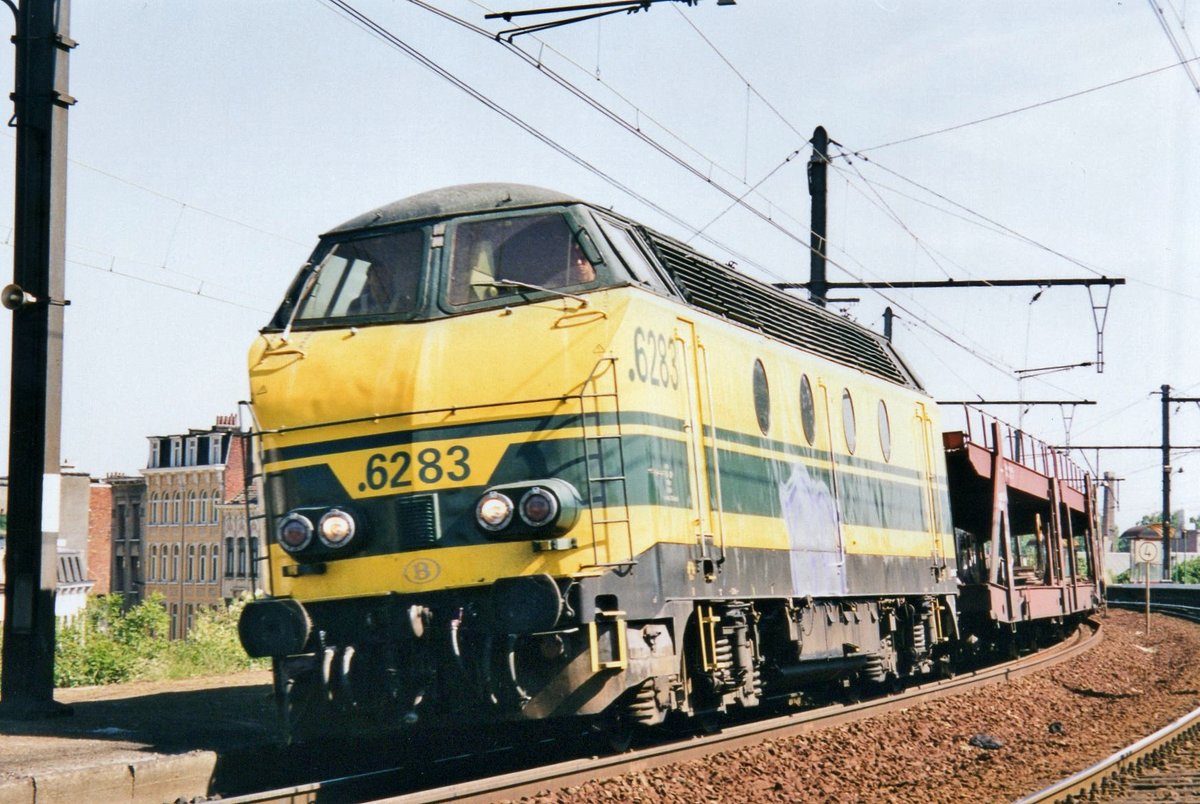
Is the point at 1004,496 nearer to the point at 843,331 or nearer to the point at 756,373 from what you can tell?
the point at 843,331

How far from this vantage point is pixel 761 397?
11602 mm

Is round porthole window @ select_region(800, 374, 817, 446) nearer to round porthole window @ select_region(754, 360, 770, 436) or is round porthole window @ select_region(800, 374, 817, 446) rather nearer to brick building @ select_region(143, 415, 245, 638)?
round porthole window @ select_region(754, 360, 770, 436)

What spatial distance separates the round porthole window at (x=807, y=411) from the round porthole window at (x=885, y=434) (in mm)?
2301

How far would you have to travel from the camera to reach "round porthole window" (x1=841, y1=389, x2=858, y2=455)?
541 inches

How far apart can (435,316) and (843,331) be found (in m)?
6.64

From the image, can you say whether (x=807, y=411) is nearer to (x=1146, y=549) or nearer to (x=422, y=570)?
(x=422, y=570)

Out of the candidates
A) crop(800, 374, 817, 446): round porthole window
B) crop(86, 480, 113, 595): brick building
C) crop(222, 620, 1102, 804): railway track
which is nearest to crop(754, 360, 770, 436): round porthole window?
crop(800, 374, 817, 446): round porthole window

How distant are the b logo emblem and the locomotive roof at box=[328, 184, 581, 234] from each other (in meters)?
2.59

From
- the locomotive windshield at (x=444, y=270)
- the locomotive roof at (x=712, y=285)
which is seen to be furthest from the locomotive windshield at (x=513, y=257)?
the locomotive roof at (x=712, y=285)

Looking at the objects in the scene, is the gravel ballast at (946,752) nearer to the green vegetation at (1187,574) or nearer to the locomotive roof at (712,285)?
the locomotive roof at (712,285)

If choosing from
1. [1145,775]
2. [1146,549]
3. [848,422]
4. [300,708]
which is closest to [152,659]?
[848,422]

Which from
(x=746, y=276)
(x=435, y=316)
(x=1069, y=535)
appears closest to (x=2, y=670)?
(x=435, y=316)

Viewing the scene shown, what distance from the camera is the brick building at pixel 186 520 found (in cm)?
8069

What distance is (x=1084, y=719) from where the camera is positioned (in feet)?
46.5
